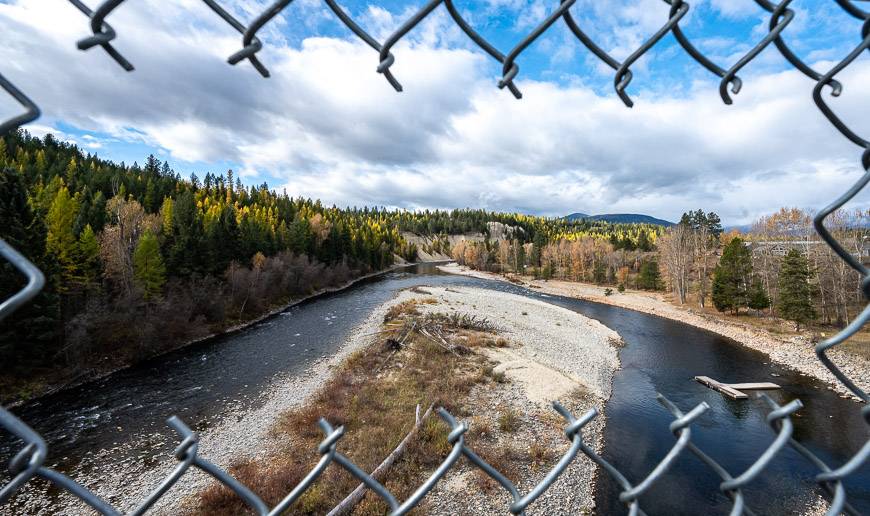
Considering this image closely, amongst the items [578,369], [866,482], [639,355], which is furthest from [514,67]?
[639,355]

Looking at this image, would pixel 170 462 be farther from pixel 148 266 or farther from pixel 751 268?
pixel 751 268

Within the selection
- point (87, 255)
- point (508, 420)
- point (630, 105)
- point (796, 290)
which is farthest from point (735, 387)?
point (87, 255)

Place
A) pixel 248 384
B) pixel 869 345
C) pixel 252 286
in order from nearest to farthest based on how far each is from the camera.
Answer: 1. pixel 248 384
2. pixel 869 345
3. pixel 252 286

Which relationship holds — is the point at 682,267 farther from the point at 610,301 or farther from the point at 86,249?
the point at 86,249

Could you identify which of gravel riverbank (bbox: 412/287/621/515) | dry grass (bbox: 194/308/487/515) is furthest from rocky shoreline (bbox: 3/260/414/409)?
gravel riverbank (bbox: 412/287/621/515)

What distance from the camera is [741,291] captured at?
28922 millimetres

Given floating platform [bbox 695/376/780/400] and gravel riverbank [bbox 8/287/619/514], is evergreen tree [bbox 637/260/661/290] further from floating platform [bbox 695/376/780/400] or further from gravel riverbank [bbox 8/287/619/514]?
floating platform [bbox 695/376/780/400]

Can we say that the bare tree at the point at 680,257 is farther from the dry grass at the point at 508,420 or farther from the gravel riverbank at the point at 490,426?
the dry grass at the point at 508,420

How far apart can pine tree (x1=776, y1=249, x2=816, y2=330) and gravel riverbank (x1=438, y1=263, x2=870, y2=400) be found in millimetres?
2078

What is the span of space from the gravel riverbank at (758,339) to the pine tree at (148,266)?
32285mm

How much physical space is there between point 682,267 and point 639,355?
62.3 ft

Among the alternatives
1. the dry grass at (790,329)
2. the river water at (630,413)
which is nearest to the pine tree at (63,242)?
the river water at (630,413)

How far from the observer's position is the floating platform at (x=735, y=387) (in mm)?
14935

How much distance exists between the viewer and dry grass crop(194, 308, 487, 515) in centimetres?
875
